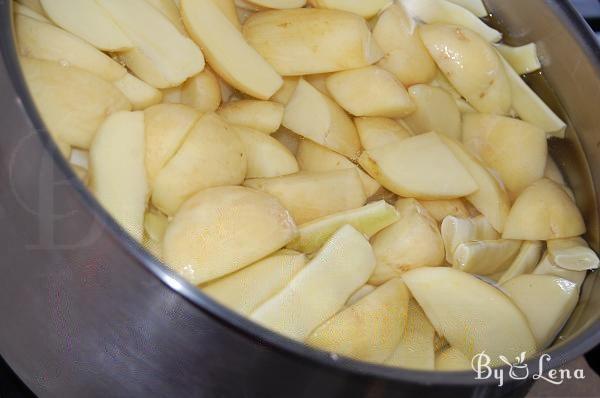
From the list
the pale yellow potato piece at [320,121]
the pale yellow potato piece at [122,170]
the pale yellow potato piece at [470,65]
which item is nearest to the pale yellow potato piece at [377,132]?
the pale yellow potato piece at [320,121]

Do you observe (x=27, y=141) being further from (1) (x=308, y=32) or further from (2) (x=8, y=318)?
(1) (x=308, y=32)

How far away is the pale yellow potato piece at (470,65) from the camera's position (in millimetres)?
806

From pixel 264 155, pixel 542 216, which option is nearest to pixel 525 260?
pixel 542 216

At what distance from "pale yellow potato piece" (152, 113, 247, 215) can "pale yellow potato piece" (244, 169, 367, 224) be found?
42mm

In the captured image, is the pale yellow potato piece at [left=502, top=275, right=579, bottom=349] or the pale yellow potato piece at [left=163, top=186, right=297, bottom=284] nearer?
the pale yellow potato piece at [left=163, top=186, right=297, bottom=284]

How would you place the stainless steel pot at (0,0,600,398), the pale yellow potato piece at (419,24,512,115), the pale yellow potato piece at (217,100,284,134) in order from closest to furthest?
1. the stainless steel pot at (0,0,600,398)
2. the pale yellow potato piece at (217,100,284,134)
3. the pale yellow potato piece at (419,24,512,115)

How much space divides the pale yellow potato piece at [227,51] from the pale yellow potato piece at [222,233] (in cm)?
13

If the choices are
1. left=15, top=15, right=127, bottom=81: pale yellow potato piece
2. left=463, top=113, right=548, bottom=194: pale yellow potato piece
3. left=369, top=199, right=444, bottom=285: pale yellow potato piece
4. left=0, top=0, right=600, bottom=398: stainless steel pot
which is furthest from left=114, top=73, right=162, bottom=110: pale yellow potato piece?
left=463, top=113, right=548, bottom=194: pale yellow potato piece

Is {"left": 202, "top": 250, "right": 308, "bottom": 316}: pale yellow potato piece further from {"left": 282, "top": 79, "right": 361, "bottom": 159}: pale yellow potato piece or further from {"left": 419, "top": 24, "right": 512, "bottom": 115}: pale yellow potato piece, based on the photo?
{"left": 419, "top": 24, "right": 512, "bottom": 115}: pale yellow potato piece

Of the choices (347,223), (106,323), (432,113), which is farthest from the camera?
(432,113)

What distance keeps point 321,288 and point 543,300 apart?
0.77 feet

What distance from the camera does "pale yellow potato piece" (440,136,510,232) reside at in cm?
74

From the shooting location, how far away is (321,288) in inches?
23.2

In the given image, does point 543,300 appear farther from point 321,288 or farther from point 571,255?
point 321,288
